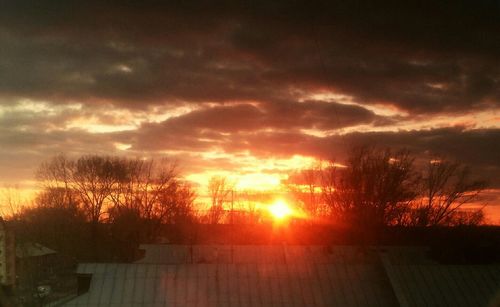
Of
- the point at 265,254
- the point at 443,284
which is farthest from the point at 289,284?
the point at 443,284

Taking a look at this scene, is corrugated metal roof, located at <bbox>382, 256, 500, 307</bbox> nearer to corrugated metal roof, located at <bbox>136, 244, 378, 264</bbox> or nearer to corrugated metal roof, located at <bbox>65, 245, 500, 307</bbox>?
corrugated metal roof, located at <bbox>65, 245, 500, 307</bbox>

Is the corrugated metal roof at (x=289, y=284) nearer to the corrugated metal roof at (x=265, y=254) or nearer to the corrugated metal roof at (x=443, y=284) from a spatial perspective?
the corrugated metal roof at (x=443, y=284)

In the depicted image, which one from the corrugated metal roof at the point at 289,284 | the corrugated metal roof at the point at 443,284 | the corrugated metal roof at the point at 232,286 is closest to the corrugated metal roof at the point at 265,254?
the corrugated metal roof at the point at 289,284

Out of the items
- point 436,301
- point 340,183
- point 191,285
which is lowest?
point 436,301

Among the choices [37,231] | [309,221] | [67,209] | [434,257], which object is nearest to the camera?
[434,257]

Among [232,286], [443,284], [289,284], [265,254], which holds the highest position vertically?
[265,254]

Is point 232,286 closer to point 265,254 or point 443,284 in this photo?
point 265,254

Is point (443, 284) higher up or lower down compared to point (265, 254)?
lower down

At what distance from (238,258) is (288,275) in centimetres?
826

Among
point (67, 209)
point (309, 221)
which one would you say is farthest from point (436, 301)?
point (67, 209)

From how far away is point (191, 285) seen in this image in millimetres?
24000

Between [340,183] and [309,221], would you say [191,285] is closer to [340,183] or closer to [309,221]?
[309,221]

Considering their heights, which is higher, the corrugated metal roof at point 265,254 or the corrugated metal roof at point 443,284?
the corrugated metal roof at point 265,254

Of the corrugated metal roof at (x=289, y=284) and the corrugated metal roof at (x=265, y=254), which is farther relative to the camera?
the corrugated metal roof at (x=265, y=254)
